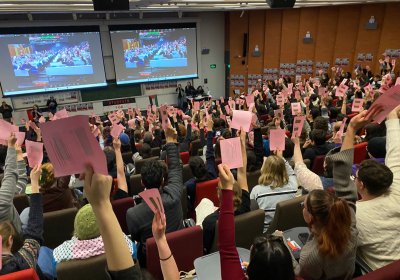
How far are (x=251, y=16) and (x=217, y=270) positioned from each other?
579 inches

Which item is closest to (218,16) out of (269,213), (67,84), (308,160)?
(67,84)

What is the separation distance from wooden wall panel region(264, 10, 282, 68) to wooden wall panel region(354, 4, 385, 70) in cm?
348

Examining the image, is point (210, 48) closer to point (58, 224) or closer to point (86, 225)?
point (58, 224)

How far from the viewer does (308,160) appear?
381 centimetres

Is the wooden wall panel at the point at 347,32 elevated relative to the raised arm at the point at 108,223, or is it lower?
elevated

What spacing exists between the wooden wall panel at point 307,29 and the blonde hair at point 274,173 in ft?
38.8

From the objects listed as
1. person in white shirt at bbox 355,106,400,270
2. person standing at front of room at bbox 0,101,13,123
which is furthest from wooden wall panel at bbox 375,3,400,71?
person standing at front of room at bbox 0,101,13,123

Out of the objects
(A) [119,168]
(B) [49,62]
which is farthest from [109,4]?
(B) [49,62]

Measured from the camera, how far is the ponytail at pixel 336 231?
1.55 m

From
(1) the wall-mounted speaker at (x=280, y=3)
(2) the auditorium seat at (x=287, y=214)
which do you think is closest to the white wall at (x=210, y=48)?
(1) the wall-mounted speaker at (x=280, y=3)

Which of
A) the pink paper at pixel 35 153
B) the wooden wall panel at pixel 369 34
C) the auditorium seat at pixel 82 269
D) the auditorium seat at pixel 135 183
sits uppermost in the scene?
the wooden wall panel at pixel 369 34

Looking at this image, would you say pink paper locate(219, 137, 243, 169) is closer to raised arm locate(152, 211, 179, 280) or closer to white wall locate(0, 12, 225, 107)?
raised arm locate(152, 211, 179, 280)

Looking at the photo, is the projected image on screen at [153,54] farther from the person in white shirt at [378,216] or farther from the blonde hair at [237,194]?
the person in white shirt at [378,216]

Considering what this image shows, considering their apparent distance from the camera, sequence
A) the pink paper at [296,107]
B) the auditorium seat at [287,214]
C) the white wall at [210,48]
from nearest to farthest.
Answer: the auditorium seat at [287,214] < the pink paper at [296,107] < the white wall at [210,48]
